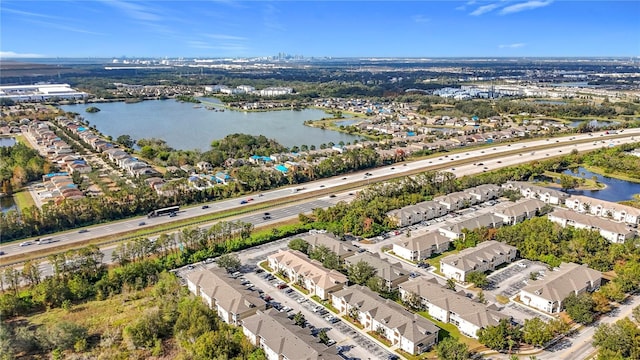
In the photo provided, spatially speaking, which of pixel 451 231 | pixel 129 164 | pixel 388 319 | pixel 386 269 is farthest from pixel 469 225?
pixel 129 164

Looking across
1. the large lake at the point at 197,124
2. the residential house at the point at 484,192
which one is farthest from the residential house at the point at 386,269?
the large lake at the point at 197,124

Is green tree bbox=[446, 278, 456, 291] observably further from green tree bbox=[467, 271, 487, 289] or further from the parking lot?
the parking lot

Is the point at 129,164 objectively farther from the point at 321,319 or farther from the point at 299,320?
the point at 299,320

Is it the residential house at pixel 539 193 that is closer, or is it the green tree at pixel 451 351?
Result: the green tree at pixel 451 351

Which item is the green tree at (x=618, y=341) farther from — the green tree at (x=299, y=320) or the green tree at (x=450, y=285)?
the green tree at (x=299, y=320)

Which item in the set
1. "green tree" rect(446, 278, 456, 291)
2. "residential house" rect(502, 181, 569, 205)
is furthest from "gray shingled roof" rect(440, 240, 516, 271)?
"residential house" rect(502, 181, 569, 205)

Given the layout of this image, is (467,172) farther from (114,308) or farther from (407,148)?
(114,308)
